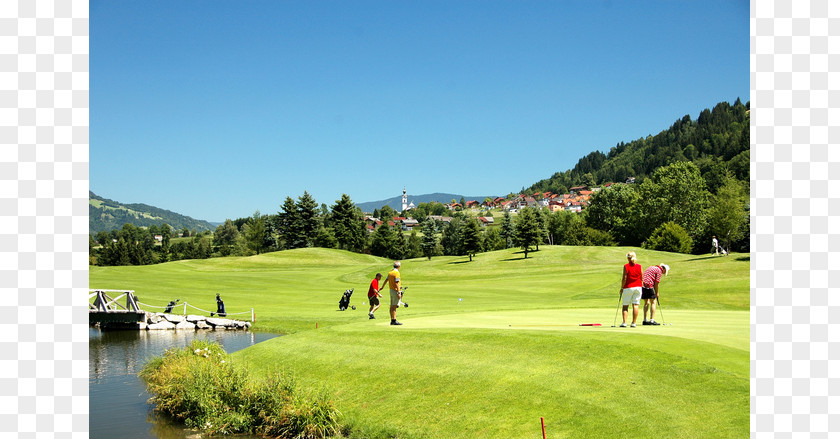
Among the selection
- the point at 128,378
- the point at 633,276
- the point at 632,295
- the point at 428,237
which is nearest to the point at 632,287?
the point at 632,295

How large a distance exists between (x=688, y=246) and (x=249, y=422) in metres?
90.6

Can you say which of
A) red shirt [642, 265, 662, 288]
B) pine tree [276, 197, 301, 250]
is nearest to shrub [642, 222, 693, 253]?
pine tree [276, 197, 301, 250]

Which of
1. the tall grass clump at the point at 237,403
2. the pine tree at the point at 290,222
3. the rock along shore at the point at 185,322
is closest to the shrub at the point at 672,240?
the pine tree at the point at 290,222

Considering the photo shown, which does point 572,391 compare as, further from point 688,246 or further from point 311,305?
point 688,246

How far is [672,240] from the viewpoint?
313 feet

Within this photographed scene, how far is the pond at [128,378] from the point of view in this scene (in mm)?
16438

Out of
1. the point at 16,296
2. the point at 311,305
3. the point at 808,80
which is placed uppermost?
the point at 808,80

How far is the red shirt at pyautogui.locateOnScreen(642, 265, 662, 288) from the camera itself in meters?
17.7

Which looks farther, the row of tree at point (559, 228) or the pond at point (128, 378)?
the row of tree at point (559, 228)

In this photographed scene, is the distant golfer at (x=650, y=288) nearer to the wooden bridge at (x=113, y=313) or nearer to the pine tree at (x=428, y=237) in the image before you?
the wooden bridge at (x=113, y=313)

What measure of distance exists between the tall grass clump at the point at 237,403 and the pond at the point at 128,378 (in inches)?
20.5

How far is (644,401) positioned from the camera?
11.6 metres

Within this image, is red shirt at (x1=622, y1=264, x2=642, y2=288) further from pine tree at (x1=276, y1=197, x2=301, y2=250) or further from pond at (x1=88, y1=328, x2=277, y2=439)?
pine tree at (x1=276, y1=197, x2=301, y2=250)

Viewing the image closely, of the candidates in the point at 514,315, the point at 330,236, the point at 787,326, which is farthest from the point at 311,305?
the point at 330,236
